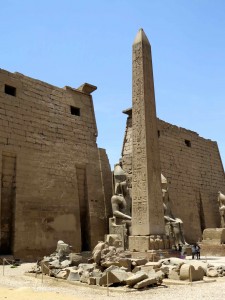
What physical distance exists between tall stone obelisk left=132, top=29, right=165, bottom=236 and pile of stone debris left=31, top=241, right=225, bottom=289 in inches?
52.0

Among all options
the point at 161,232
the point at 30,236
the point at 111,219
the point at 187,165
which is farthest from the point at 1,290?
the point at 187,165

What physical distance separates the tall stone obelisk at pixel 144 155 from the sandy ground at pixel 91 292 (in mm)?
2474

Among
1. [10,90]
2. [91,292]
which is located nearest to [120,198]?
[10,90]

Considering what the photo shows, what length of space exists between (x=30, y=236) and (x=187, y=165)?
8.60m

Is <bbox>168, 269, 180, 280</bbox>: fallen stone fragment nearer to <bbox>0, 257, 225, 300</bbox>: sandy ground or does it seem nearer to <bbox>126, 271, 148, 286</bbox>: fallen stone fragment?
<bbox>0, 257, 225, 300</bbox>: sandy ground

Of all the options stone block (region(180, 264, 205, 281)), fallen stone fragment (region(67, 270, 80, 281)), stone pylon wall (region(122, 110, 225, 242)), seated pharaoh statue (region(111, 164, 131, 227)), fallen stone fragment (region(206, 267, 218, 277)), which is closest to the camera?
stone block (region(180, 264, 205, 281))

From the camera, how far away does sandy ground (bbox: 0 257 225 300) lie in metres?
4.55

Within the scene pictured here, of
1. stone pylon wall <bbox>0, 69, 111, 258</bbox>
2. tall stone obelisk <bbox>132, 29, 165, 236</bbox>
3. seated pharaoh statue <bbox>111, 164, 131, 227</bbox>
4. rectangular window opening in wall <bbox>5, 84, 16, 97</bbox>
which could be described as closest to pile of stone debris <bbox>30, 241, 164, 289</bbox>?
tall stone obelisk <bbox>132, 29, 165, 236</bbox>

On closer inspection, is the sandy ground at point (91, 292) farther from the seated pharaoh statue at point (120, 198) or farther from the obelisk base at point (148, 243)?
the seated pharaoh statue at point (120, 198)

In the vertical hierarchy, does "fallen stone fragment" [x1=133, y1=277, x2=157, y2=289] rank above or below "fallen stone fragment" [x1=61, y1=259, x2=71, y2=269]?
below

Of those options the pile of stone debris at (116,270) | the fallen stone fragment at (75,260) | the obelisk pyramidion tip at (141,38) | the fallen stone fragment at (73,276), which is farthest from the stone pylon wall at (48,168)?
the fallen stone fragment at (73,276)

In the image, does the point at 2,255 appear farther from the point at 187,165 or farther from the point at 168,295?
the point at 187,165

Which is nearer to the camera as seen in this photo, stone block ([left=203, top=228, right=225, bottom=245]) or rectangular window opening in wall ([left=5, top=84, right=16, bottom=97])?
rectangular window opening in wall ([left=5, top=84, right=16, bottom=97])

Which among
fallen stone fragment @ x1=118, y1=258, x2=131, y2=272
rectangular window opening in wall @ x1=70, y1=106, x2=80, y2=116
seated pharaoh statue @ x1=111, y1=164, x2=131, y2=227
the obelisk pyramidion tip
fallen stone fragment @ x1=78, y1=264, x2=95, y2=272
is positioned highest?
the obelisk pyramidion tip
